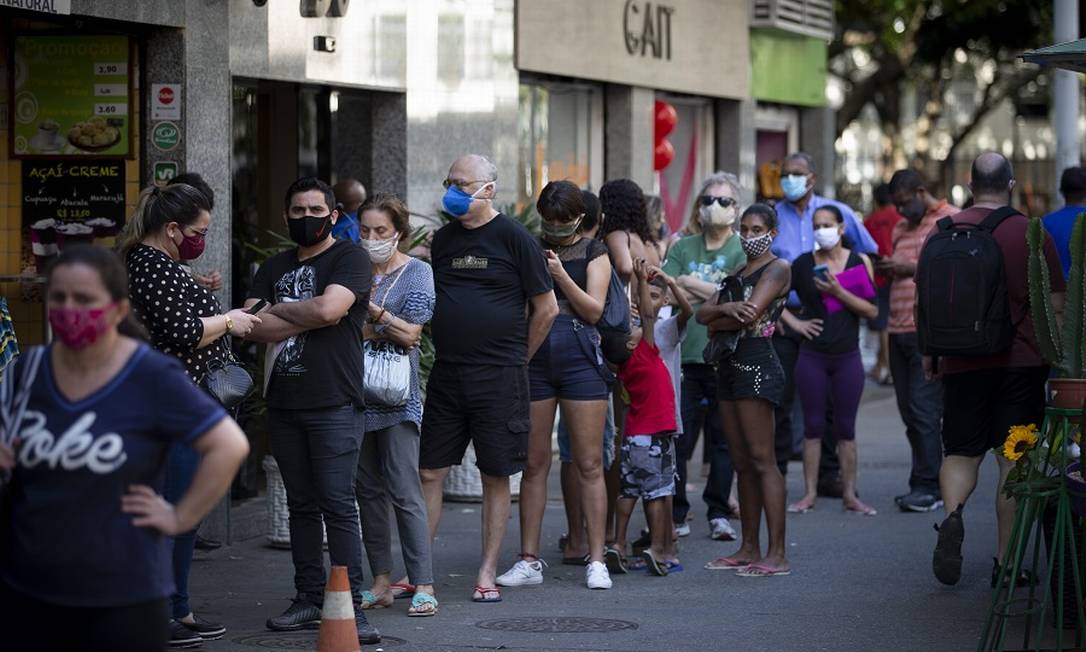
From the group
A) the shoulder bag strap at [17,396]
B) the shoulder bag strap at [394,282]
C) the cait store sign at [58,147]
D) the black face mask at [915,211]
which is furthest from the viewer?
the black face mask at [915,211]

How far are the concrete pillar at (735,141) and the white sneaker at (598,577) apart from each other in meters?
10.1

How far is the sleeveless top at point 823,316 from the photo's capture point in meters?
11.6

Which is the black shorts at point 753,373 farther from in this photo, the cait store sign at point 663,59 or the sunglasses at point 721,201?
the cait store sign at point 663,59

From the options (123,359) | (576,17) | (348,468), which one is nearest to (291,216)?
(348,468)

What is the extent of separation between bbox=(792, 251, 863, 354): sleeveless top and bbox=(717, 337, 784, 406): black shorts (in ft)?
6.97

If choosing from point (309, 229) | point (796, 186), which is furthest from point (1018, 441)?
point (796, 186)

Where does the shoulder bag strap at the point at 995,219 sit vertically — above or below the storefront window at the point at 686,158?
below

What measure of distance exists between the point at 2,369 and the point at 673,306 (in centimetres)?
426

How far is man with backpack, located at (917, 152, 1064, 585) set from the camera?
875 centimetres

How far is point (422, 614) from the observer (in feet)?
27.3

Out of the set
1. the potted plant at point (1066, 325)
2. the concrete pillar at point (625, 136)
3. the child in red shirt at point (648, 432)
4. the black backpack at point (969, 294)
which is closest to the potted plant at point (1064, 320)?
the potted plant at point (1066, 325)

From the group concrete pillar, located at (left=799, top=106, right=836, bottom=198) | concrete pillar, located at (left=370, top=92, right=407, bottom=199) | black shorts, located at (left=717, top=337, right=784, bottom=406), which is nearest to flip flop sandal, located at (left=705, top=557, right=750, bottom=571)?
black shorts, located at (left=717, top=337, right=784, bottom=406)

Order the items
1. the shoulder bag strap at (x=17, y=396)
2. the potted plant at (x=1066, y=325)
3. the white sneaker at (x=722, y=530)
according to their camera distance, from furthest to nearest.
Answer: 1. the white sneaker at (x=722, y=530)
2. the potted plant at (x=1066, y=325)
3. the shoulder bag strap at (x=17, y=396)

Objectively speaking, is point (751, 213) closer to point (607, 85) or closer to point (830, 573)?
point (830, 573)
